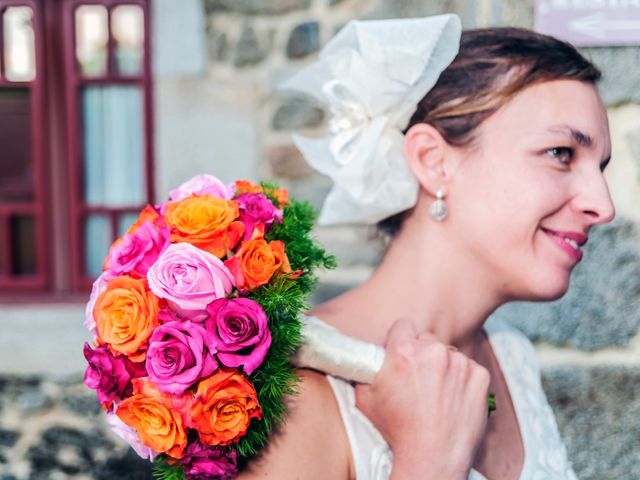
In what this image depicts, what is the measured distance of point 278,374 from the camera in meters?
1.20

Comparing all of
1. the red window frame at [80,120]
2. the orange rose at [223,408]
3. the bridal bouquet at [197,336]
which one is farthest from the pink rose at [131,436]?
the red window frame at [80,120]

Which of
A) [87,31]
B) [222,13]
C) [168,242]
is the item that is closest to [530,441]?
[168,242]

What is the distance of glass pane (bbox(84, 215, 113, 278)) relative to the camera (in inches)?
125

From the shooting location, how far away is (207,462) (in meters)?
1.16

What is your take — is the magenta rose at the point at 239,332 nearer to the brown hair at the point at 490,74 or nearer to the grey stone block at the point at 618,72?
the brown hair at the point at 490,74

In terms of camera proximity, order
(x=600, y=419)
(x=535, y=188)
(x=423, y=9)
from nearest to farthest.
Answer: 1. (x=535, y=188)
2. (x=600, y=419)
3. (x=423, y=9)

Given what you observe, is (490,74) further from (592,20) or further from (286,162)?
(286,162)

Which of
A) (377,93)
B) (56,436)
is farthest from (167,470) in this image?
(56,436)

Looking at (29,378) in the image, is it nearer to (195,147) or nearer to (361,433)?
(195,147)

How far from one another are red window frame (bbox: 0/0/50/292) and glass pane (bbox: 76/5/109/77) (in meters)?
0.15

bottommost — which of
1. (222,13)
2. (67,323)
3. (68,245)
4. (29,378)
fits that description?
(29,378)

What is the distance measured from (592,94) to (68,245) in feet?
7.67

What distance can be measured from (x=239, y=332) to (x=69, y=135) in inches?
89.9

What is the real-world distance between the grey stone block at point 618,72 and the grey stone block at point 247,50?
117cm
